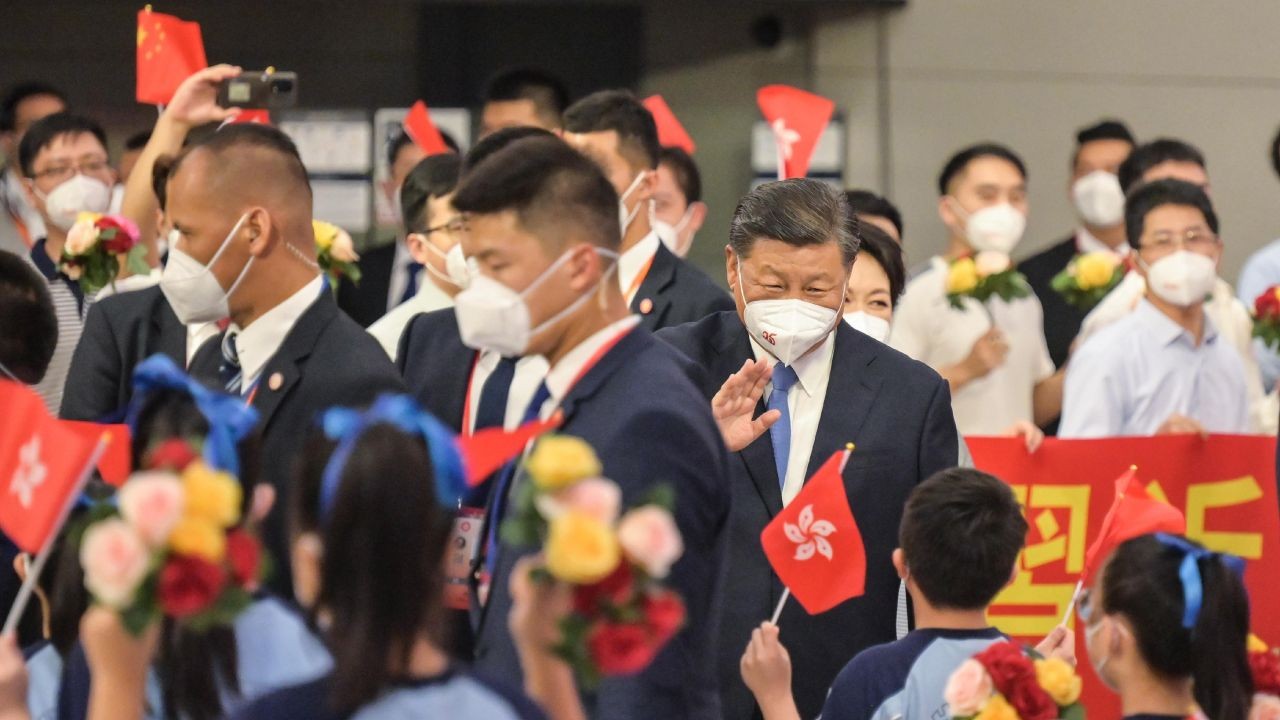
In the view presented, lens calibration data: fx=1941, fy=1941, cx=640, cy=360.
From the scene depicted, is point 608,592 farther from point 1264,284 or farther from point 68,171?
point 1264,284

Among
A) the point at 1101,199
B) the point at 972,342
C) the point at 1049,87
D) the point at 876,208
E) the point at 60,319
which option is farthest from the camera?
the point at 1049,87

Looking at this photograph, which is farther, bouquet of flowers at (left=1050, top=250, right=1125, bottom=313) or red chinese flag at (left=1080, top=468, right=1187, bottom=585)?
bouquet of flowers at (left=1050, top=250, right=1125, bottom=313)

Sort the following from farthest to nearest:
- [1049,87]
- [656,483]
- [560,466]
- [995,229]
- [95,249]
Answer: [1049,87]
[995,229]
[95,249]
[656,483]
[560,466]

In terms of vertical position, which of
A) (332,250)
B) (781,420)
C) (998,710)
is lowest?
(998,710)

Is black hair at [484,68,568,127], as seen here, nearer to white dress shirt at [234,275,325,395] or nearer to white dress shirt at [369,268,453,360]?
white dress shirt at [369,268,453,360]

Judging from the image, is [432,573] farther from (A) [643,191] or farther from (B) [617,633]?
(A) [643,191]

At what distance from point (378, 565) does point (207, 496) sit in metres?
0.28

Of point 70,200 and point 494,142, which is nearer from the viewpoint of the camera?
point 494,142

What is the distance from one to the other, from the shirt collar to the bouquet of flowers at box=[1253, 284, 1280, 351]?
4.00m

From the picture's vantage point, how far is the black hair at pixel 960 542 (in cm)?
412

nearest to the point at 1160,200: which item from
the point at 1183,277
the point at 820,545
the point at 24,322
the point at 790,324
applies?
the point at 1183,277

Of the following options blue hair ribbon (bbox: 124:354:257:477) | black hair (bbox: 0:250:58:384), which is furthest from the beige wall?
blue hair ribbon (bbox: 124:354:257:477)

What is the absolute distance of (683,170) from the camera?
782 cm

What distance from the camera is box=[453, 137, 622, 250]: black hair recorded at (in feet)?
11.9
